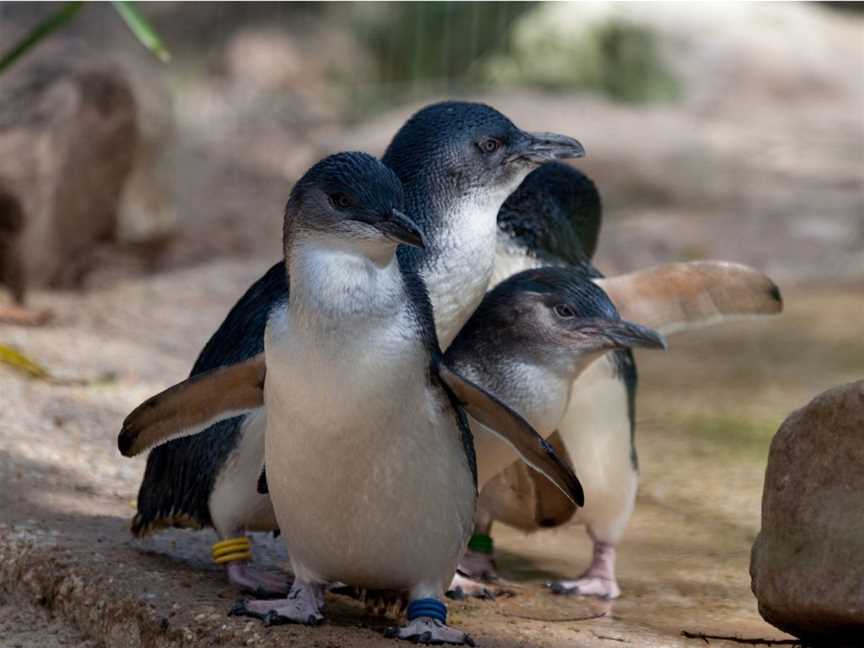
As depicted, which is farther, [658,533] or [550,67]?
[550,67]

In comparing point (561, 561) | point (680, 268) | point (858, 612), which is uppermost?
point (680, 268)

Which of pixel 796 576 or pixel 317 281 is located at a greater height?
pixel 317 281

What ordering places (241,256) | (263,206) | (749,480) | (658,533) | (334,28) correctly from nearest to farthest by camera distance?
(658,533), (749,480), (241,256), (263,206), (334,28)

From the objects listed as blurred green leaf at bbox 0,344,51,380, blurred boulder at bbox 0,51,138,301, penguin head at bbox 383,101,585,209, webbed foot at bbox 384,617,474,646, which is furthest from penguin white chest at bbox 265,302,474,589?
blurred boulder at bbox 0,51,138,301

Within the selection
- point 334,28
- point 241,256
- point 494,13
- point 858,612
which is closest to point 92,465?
point 858,612

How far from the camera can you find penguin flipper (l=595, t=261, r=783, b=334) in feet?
13.5

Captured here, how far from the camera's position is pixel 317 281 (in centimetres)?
278

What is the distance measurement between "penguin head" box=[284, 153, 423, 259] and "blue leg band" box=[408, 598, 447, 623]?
27.5 inches

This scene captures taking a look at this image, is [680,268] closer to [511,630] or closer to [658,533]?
[658,533]

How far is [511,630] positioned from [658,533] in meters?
1.46

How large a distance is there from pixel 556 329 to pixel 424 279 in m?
0.33

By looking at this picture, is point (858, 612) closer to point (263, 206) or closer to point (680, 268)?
point (680, 268)

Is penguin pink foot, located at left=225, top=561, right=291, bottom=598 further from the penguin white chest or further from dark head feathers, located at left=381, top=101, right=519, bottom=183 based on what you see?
dark head feathers, located at left=381, top=101, right=519, bottom=183

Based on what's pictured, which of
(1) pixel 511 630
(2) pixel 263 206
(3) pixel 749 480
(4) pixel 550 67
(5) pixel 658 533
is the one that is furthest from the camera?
(4) pixel 550 67
